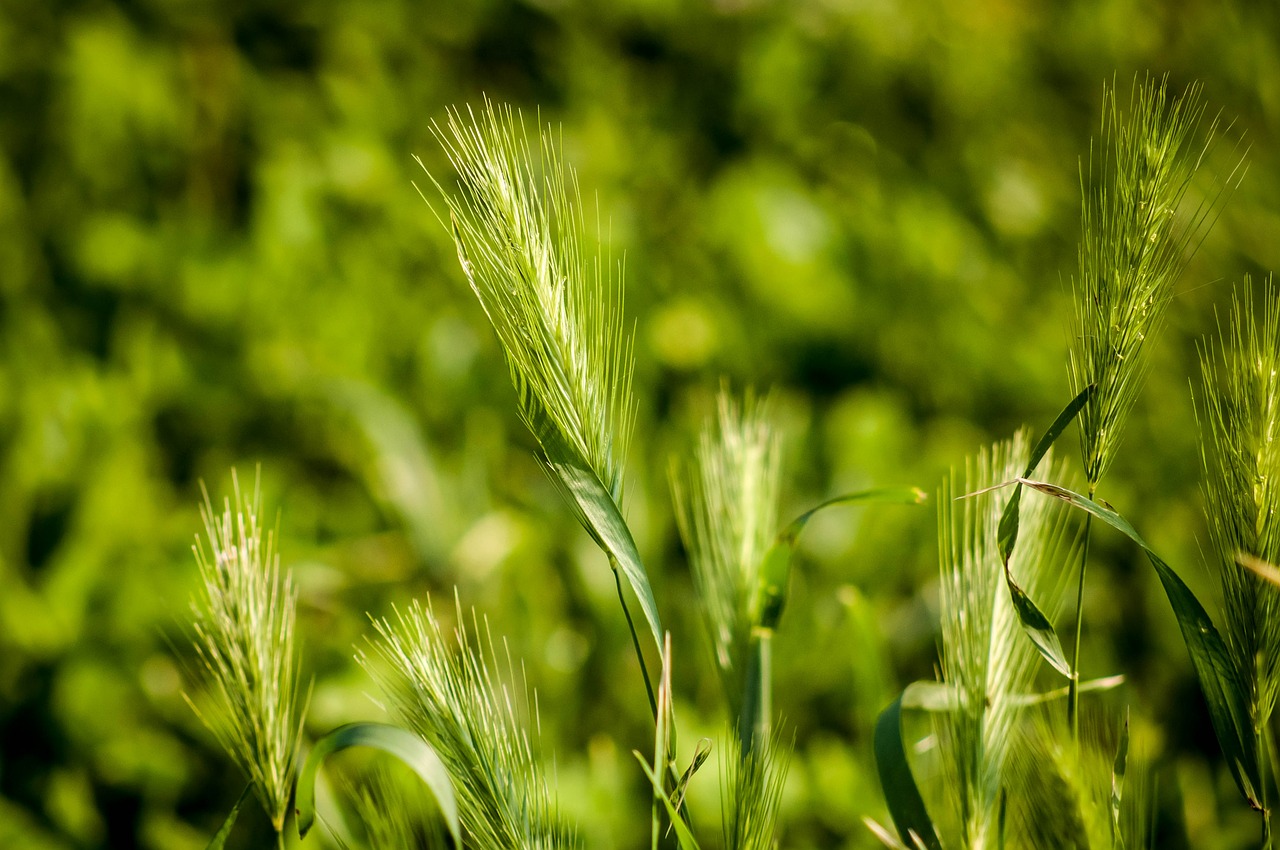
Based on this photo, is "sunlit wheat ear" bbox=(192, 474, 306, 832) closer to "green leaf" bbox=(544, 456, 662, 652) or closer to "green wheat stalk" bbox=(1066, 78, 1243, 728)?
"green leaf" bbox=(544, 456, 662, 652)

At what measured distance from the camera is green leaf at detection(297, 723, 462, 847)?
276 mm

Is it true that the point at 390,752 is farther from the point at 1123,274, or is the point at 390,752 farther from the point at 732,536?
the point at 1123,274

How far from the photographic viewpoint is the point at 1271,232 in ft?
3.31

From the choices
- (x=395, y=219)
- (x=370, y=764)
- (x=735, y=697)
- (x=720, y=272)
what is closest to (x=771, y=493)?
(x=735, y=697)

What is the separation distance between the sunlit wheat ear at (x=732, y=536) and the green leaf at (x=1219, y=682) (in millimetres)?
141

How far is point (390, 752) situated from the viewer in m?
0.28

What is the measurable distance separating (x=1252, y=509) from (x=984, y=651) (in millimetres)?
101

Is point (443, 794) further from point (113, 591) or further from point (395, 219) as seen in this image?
point (395, 219)

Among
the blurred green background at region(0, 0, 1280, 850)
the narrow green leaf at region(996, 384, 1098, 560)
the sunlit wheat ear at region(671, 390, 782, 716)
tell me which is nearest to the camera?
the narrow green leaf at region(996, 384, 1098, 560)

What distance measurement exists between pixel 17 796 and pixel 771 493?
1.90 ft

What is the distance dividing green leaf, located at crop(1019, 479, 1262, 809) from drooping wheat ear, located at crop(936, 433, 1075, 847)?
6 cm

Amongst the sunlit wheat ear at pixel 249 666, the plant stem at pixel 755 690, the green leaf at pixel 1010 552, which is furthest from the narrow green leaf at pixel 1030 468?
the sunlit wheat ear at pixel 249 666

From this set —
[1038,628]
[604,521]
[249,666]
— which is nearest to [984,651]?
[1038,628]

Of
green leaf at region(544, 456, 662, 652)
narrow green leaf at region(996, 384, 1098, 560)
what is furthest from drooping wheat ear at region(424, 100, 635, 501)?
narrow green leaf at region(996, 384, 1098, 560)
